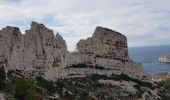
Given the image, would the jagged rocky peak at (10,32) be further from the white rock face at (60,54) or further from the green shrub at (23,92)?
the green shrub at (23,92)

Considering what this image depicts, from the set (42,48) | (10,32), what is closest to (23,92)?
(10,32)

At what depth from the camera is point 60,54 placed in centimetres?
9512

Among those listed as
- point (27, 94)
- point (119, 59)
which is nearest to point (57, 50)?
point (119, 59)

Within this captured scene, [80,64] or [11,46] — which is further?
[80,64]

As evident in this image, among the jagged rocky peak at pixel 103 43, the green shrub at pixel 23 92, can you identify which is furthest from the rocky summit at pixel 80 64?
the green shrub at pixel 23 92

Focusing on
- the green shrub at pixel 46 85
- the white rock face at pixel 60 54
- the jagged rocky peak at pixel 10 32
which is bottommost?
the green shrub at pixel 46 85

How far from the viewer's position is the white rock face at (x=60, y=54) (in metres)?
84.1

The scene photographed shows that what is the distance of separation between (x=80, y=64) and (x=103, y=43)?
26.2 ft

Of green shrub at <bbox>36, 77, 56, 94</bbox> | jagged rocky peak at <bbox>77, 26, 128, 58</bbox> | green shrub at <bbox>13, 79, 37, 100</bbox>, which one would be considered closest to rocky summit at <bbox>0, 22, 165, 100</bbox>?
jagged rocky peak at <bbox>77, 26, 128, 58</bbox>

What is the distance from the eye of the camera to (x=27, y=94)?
56344 millimetres

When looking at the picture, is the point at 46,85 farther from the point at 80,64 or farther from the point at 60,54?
the point at 80,64

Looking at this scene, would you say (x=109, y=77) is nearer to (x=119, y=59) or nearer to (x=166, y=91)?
(x=119, y=59)

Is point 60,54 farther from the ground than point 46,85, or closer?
farther from the ground

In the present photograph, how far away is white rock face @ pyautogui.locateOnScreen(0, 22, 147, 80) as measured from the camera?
276 ft
